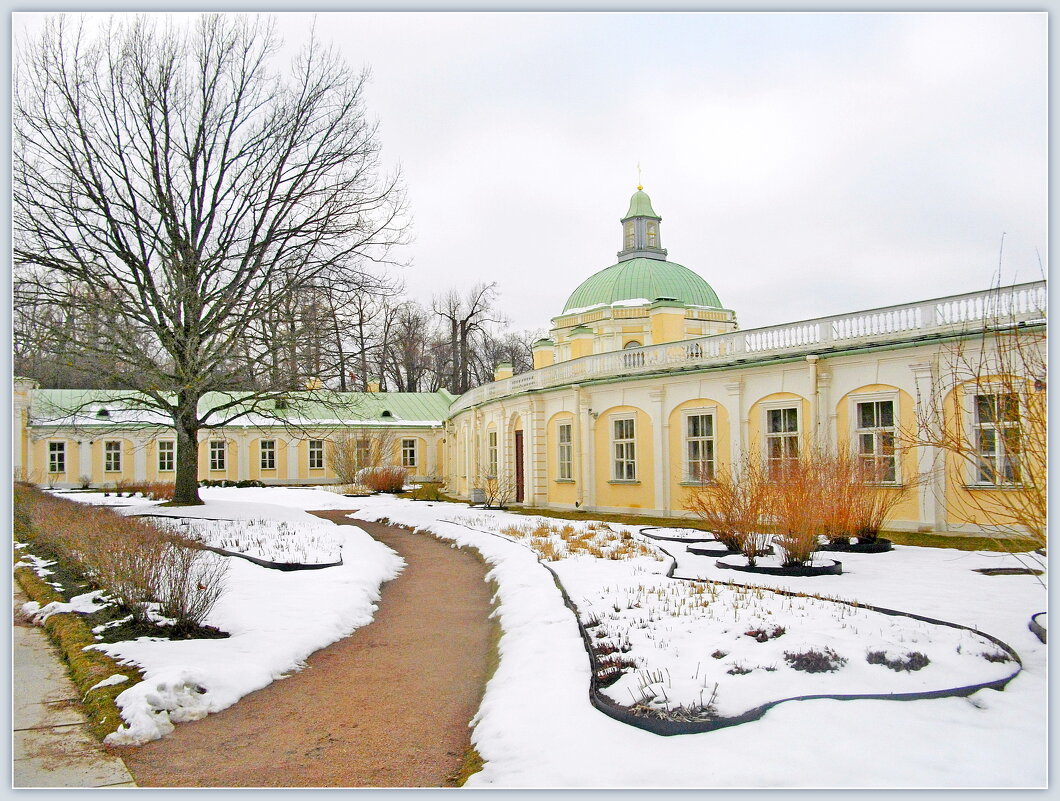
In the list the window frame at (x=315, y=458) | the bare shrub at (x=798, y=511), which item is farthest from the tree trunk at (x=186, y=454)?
the window frame at (x=315, y=458)

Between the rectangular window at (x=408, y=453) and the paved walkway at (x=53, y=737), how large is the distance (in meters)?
39.4

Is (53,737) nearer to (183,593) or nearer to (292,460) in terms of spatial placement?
(183,593)

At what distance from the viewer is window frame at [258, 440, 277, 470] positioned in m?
44.2

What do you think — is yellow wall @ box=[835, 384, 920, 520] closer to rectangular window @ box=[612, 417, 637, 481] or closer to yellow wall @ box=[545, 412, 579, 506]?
rectangular window @ box=[612, 417, 637, 481]

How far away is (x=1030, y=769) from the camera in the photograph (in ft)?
14.3

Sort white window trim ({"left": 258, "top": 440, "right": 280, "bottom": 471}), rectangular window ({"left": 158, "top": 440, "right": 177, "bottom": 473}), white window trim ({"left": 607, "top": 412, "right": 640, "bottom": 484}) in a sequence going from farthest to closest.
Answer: white window trim ({"left": 258, "top": 440, "right": 280, "bottom": 471}), rectangular window ({"left": 158, "top": 440, "right": 177, "bottom": 473}), white window trim ({"left": 607, "top": 412, "right": 640, "bottom": 484})

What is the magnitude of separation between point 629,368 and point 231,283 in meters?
10.4

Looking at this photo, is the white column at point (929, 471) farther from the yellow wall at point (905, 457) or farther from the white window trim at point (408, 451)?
the white window trim at point (408, 451)

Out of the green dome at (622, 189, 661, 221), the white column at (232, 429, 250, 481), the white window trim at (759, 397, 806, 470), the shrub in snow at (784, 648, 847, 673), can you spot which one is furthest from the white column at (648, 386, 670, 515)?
the white column at (232, 429, 250, 481)

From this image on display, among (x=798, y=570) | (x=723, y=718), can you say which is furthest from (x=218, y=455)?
(x=723, y=718)

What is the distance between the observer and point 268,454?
44.4m

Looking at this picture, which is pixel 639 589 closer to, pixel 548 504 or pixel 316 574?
pixel 316 574

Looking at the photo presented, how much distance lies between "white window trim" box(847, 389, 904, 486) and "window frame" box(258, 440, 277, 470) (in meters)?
35.0

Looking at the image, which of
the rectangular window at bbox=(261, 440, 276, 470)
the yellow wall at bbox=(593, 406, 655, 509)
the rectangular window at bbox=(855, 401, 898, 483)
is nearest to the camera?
the rectangular window at bbox=(855, 401, 898, 483)
